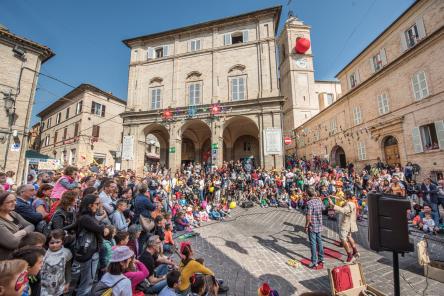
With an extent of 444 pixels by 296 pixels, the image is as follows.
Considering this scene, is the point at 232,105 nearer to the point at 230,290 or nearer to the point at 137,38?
the point at 137,38

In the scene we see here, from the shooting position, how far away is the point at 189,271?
143 inches

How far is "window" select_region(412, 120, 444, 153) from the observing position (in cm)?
1129

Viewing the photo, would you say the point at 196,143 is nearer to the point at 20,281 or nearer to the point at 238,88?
the point at 238,88

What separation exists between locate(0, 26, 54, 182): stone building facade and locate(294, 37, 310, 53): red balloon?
1153 inches

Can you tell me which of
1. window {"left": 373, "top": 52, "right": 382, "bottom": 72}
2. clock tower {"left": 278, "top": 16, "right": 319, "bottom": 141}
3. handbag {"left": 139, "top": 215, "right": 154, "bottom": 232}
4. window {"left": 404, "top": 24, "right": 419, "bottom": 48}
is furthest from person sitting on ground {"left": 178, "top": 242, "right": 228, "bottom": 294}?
clock tower {"left": 278, "top": 16, "right": 319, "bottom": 141}

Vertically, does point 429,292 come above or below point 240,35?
below

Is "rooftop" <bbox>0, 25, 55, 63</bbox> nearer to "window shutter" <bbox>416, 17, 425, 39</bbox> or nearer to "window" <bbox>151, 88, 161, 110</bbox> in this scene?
"window" <bbox>151, 88, 161, 110</bbox>

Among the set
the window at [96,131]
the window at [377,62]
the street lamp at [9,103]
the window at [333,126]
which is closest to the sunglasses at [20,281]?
the street lamp at [9,103]

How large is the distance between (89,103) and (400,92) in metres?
30.5

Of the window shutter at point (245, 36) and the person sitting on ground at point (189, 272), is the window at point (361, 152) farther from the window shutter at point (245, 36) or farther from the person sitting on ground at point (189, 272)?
the person sitting on ground at point (189, 272)

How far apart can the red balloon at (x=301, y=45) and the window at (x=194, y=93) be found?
18.7 m

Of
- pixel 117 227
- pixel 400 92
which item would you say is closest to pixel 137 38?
pixel 117 227

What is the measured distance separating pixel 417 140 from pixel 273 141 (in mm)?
8719

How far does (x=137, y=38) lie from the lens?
2064 centimetres
